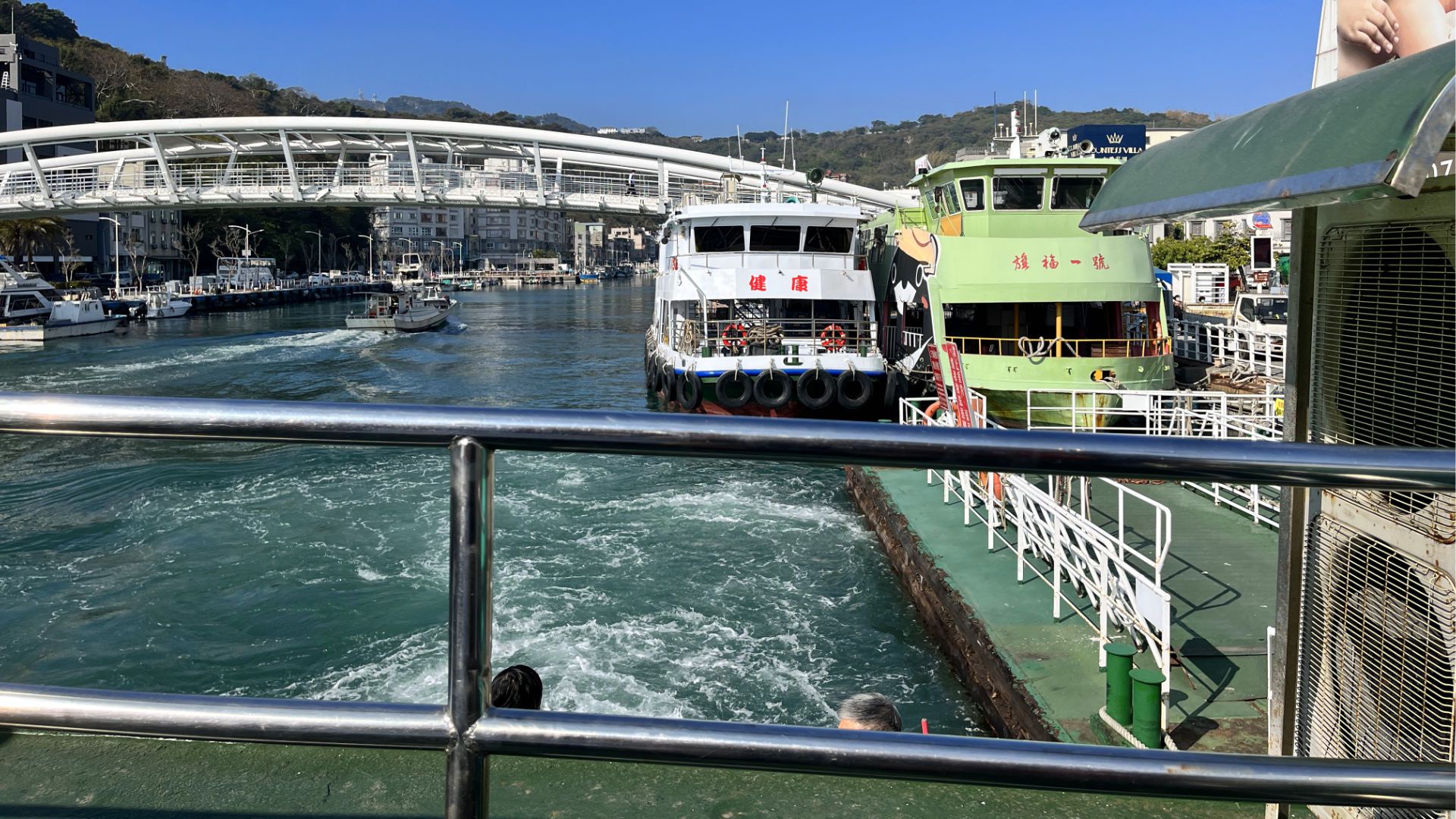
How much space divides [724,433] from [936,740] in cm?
38

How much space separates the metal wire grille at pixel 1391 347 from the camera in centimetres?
207

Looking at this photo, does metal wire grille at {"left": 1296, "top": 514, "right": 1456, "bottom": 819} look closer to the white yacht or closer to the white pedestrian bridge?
the white pedestrian bridge

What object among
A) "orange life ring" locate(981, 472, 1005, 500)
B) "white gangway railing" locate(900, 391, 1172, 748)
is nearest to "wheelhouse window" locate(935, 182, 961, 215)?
"white gangway railing" locate(900, 391, 1172, 748)

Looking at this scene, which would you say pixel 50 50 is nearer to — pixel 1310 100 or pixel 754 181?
pixel 754 181

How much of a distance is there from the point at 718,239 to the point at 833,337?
3.74 meters

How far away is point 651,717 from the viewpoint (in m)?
1.13

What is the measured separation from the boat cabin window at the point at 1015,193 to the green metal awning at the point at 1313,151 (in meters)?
16.2

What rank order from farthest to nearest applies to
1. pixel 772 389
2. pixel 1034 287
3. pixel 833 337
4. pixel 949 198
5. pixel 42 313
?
1. pixel 42 313
2. pixel 833 337
3. pixel 949 198
4. pixel 772 389
5. pixel 1034 287

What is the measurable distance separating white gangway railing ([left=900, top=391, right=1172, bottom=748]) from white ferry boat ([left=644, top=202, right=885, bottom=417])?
7.99 metres

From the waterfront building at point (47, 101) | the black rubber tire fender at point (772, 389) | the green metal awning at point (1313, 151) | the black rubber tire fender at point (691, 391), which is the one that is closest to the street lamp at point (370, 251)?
the waterfront building at point (47, 101)

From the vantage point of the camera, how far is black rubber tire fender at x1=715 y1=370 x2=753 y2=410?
746 inches

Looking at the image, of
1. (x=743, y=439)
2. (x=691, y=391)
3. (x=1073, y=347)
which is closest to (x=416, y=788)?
(x=743, y=439)

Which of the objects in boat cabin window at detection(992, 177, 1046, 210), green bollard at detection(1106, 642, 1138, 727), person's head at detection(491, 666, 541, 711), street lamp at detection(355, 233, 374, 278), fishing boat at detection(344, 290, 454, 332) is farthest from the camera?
street lamp at detection(355, 233, 374, 278)

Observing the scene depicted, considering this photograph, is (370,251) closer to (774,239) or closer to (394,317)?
(394,317)
